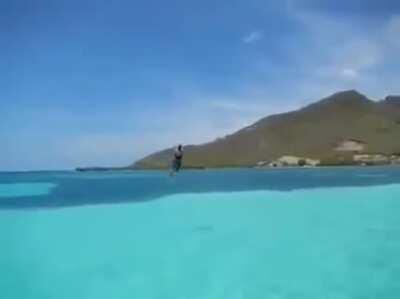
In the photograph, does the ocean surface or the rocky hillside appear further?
the rocky hillside

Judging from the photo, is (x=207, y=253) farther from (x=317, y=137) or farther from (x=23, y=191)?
(x=317, y=137)

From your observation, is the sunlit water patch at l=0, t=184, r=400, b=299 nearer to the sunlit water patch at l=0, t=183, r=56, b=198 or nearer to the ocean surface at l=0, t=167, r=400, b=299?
the ocean surface at l=0, t=167, r=400, b=299

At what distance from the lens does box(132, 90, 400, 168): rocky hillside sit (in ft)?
117

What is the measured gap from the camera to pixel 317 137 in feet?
131

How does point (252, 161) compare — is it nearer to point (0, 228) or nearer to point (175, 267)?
point (0, 228)

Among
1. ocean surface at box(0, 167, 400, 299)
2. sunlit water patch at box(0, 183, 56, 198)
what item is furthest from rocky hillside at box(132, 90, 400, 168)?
ocean surface at box(0, 167, 400, 299)

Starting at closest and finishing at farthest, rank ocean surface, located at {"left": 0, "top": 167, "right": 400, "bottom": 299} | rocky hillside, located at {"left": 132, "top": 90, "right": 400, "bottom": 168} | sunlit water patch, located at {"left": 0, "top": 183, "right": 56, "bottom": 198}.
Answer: ocean surface, located at {"left": 0, "top": 167, "right": 400, "bottom": 299}, sunlit water patch, located at {"left": 0, "top": 183, "right": 56, "bottom": 198}, rocky hillside, located at {"left": 132, "top": 90, "right": 400, "bottom": 168}

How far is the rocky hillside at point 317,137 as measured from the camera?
3553cm

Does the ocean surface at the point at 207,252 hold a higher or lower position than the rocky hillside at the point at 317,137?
lower

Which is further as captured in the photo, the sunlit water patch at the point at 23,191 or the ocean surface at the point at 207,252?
the sunlit water patch at the point at 23,191

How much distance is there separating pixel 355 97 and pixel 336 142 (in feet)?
26.0

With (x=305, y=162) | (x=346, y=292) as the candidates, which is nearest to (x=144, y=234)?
(x=346, y=292)

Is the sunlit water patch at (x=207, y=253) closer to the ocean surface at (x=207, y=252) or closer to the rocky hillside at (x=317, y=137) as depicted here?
the ocean surface at (x=207, y=252)

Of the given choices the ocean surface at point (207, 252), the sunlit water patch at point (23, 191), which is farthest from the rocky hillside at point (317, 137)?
the ocean surface at point (207, 252)
